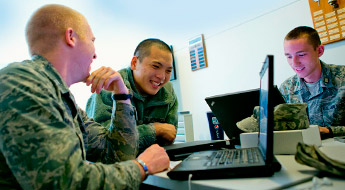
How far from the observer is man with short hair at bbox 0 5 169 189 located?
0.52 meters

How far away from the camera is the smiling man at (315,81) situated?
1588mm

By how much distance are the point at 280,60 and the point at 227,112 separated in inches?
53.5

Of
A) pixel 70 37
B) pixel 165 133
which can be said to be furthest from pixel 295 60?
pixel 70 37

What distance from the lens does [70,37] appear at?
0.85 m

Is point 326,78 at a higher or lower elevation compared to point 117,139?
higher

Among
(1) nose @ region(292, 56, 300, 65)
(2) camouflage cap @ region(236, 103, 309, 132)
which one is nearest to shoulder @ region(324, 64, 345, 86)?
(1) nose @ region(292, 56, 300, 65)

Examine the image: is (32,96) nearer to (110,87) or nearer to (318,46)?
(110,87)

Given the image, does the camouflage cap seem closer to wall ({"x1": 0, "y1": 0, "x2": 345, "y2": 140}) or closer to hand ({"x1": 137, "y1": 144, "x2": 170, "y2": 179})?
hand ({"x1": 137, "y1": 144, "x2": 170, "y2": 179})

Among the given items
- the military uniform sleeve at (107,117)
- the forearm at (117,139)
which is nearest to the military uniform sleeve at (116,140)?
the forearm at (117,139)

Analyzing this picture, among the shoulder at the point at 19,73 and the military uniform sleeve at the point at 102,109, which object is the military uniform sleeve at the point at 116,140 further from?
the shoulder at the point at 19,73

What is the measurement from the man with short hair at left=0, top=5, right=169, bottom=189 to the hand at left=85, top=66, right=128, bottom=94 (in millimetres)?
68

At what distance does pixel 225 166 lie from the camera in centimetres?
59

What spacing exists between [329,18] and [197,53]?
4.82ft

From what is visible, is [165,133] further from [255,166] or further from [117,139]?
[255,166]
